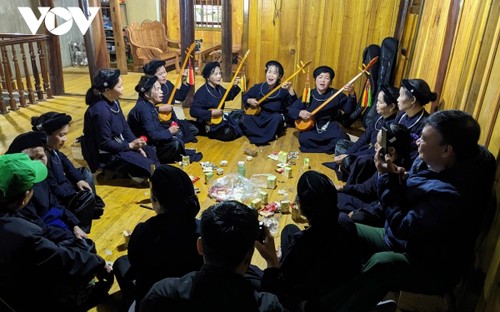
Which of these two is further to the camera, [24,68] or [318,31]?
[24,68]

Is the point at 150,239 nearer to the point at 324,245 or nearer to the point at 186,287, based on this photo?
the point at 186,287

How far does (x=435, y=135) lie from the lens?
6.40 feet

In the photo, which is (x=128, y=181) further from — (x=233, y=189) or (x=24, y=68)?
(x=24, y=68)

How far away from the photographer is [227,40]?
8422mm

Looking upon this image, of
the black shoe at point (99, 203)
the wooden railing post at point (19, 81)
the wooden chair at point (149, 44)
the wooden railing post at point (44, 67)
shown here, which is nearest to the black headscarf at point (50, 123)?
the black shoe at point (99, 203)

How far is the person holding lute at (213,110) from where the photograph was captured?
4.98 metres

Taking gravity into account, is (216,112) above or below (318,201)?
below

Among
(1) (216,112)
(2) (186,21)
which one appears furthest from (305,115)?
(2) (186,21)

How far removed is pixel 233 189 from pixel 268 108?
1.94 metres

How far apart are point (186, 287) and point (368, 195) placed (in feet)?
7.17

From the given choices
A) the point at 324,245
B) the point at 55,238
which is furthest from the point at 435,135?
the point at 55,238

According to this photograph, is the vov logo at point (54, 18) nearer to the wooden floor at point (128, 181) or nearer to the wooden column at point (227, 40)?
the wooden floor at point (128, 181)

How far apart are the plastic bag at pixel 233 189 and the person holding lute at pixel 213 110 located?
4.09 ft

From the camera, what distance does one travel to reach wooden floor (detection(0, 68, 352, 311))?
2979 mm
